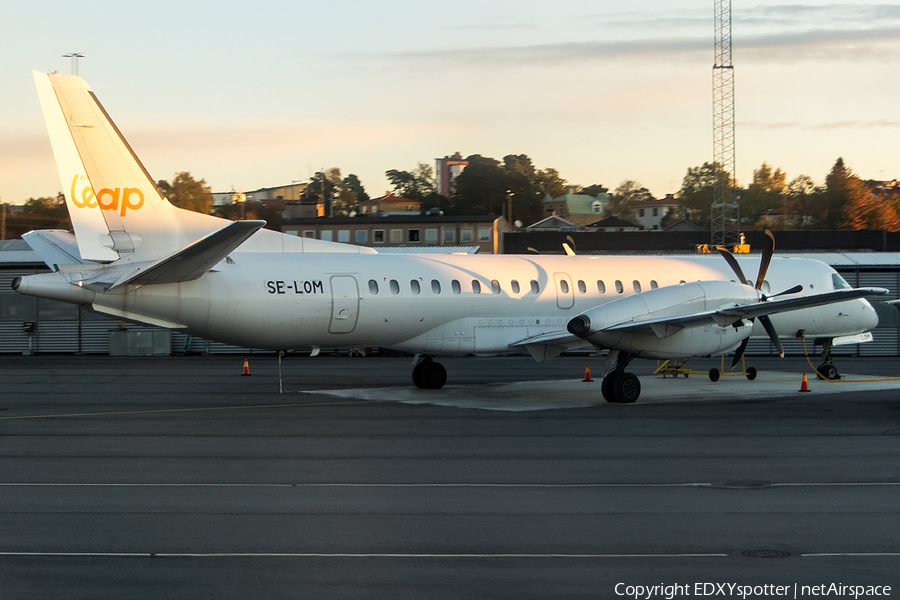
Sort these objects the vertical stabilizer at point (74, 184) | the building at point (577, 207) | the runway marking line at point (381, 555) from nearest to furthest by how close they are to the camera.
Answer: the runway marking line at point (381, 555), the vertical stabilizer at point (74, 184), the building at point (577, 207)

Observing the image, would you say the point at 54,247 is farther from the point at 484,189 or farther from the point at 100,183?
the point at 484,189

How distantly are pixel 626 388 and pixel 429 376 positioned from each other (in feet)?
16.5

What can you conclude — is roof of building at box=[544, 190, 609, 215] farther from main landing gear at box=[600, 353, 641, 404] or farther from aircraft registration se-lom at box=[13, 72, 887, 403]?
main landing gear at box=[600, 353, 641, 404]

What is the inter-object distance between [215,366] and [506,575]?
81.4ft

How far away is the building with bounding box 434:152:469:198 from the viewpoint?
12425cm

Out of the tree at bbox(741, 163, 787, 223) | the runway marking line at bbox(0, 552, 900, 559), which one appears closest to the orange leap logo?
the runway marking line at bbox(0, 552, 900, 559)

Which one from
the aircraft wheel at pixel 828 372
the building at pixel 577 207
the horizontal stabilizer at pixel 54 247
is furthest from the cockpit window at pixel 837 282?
the building at pixel 577 207

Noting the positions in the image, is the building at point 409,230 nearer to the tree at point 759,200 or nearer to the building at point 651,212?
the tree at point 759,200

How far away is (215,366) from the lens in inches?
1185

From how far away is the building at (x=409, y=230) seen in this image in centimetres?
6253

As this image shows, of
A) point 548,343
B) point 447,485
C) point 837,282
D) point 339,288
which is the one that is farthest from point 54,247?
point 837,282

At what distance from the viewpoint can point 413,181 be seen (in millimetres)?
137625

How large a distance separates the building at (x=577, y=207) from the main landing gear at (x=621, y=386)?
12281cm

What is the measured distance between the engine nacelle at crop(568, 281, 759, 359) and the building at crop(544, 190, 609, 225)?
12200 cm
